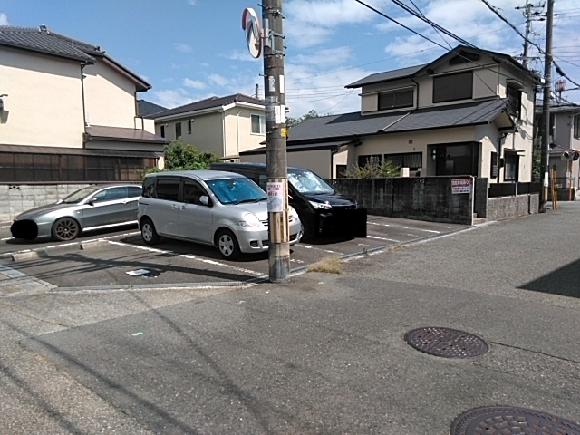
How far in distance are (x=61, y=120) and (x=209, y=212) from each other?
12.9 meters

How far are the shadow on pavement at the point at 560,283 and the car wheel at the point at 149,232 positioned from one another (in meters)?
7.22

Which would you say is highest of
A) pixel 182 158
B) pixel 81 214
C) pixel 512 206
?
pixel 182 158

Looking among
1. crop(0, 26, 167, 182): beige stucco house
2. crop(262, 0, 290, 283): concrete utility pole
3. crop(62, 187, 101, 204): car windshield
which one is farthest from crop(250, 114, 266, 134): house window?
crop(262, 0, 290, 283): concrete utility pole

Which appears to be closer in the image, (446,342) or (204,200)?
(446,342)

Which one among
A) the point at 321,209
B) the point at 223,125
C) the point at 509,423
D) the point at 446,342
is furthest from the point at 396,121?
the point at 509,423

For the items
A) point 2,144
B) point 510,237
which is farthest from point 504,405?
point 2,144

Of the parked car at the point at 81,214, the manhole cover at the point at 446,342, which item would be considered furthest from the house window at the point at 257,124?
the manhole cover at the point at 446,342

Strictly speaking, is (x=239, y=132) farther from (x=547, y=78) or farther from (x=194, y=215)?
(x=194, y=215)

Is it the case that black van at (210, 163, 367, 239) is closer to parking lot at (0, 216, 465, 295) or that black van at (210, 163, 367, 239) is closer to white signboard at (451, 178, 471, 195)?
parking lot at (0, 216, 465, 295)

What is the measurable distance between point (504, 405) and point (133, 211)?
11.1 metres

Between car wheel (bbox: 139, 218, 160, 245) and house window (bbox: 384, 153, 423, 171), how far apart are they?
523 inches

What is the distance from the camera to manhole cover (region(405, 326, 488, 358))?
13.3 ft

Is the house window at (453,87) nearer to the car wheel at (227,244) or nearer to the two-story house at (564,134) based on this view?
the two-story house at (564,134)

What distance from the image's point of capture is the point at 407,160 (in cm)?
2072
